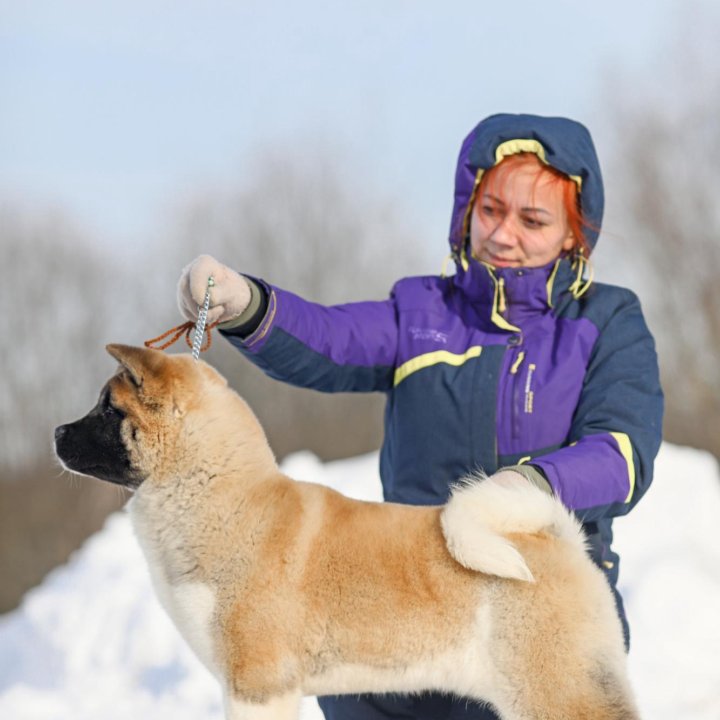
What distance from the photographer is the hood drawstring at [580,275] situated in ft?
11.7

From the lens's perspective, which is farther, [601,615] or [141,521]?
[141,521]

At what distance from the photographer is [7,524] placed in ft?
71.8

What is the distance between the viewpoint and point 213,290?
3123 mm

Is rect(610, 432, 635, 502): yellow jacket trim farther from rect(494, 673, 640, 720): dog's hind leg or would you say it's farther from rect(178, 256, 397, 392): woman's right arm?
rect(178, 256, 397, 392): woman's right arm

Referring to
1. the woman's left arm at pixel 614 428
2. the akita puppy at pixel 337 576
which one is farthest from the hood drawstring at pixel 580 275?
the akita puppy at pixel 337 576

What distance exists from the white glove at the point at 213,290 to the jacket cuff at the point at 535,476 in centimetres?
103

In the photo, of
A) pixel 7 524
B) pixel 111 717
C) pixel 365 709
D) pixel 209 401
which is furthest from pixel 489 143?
pixel 7 524

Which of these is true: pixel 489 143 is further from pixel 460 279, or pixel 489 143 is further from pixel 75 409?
pixel 75 409

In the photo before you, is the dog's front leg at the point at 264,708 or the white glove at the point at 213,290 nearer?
→ the dog's front leg at the point at 264,708

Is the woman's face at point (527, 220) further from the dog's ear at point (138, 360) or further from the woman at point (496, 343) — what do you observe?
the dog's ear at point (138, 360)

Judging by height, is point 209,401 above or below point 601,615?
above

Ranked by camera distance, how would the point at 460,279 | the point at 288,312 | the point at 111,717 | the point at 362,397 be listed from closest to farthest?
the point at 288,312 < the point at 460,279 < the point at 111,717 < the point at 362,397

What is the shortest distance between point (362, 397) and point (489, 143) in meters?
19.9

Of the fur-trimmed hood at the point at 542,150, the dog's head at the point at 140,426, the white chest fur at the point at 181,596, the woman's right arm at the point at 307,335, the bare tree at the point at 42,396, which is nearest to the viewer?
the white chest fur at the point at 181,596
